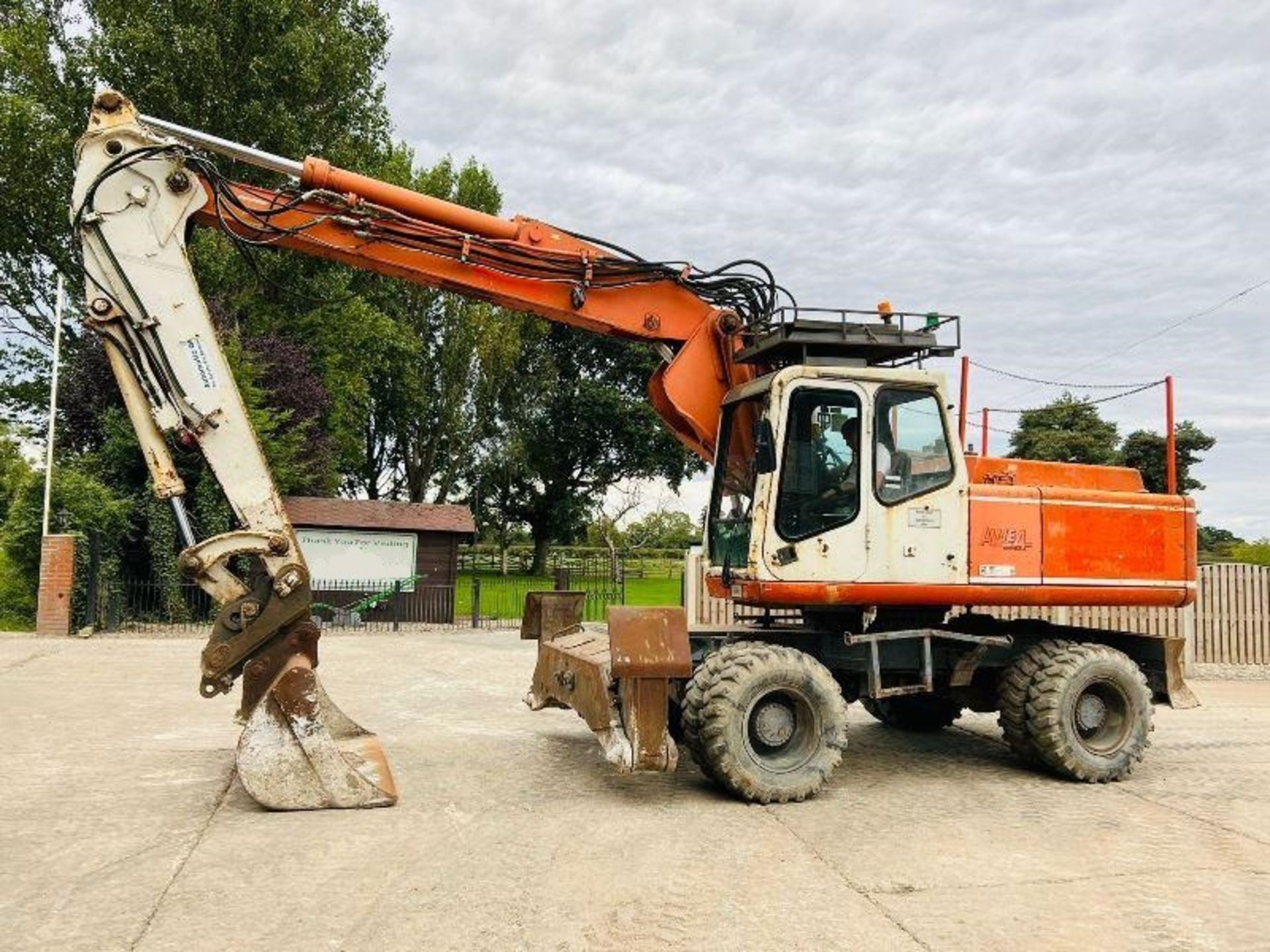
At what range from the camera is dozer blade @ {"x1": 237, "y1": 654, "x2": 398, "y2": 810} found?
567 cm

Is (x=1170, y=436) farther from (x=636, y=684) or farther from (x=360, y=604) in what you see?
(x=360, y=604)

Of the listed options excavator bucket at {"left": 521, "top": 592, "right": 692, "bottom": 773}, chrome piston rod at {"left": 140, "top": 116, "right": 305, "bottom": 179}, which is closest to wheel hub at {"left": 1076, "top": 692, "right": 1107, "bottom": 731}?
excavator bucket at {"left": 521, "top": 592, "right": 692, "bottom": 773}

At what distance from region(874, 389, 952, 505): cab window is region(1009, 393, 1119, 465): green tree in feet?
58.4

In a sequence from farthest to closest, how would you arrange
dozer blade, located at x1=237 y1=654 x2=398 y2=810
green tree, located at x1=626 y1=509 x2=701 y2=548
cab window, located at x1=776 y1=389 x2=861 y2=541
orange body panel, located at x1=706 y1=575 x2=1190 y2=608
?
green tree, located at x1=626 y1=509 x2=701 y2=548 < cab window, located at x1=776 y1=389 x2=861 y2=541 < orange body panel, located at x1=706 y1=575 x2=1190 y2=608 < dozer blade, located at x1=237 y1=654 x2=398 y2=810

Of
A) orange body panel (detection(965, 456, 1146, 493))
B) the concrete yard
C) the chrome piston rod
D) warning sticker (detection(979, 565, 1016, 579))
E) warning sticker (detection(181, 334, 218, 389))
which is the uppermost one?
the chrome piston rod

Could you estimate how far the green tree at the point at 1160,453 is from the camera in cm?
1506

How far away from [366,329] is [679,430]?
877 inches

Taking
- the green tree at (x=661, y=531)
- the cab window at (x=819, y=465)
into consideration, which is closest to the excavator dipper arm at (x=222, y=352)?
the cab window at (x=819, y=465)

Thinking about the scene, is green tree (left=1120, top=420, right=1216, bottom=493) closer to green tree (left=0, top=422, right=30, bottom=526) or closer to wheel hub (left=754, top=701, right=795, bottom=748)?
wheel hub (left=754, top=701, right=795, bottom=748)

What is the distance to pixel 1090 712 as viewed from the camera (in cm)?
725

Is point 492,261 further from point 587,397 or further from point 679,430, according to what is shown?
point 587,397

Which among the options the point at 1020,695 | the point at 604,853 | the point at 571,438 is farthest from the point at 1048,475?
the point at 571,438

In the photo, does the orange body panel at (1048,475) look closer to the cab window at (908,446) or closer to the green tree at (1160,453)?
the cab window at (908,446)

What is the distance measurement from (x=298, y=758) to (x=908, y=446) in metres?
4.45
